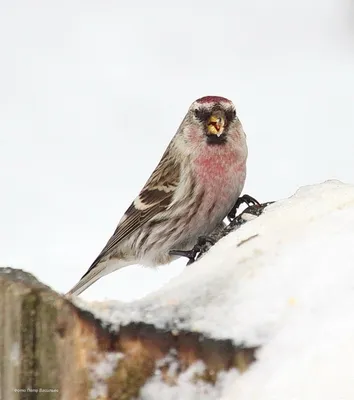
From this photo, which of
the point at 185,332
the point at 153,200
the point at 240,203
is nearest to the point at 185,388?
the point at 185,332

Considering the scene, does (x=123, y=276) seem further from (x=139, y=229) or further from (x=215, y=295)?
(x=215, y=295)

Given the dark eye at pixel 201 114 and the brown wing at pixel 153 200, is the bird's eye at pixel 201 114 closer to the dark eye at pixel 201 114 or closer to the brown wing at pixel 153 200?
the dark eye at pixel 201 114

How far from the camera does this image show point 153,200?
2531mm

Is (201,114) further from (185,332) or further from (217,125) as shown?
(185,332)

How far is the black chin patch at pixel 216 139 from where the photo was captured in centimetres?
230

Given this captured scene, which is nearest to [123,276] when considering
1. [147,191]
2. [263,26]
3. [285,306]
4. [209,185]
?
[147,191]

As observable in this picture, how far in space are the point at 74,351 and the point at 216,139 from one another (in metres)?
1.09

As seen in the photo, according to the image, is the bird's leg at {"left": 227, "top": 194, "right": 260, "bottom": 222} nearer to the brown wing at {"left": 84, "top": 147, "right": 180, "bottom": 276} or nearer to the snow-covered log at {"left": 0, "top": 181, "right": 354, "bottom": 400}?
the brown wing at {"left": 84, "top": 147, "right": 180, "bottom": 276}

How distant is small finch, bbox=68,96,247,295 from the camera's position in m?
2.29

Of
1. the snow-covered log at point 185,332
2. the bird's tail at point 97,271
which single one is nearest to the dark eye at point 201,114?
the bird's tail at point 97,271

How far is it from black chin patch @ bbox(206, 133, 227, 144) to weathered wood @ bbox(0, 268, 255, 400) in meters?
1.04

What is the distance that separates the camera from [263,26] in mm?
5457

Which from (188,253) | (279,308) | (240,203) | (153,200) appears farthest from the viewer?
(153,200)

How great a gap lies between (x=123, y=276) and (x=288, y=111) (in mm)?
1514
